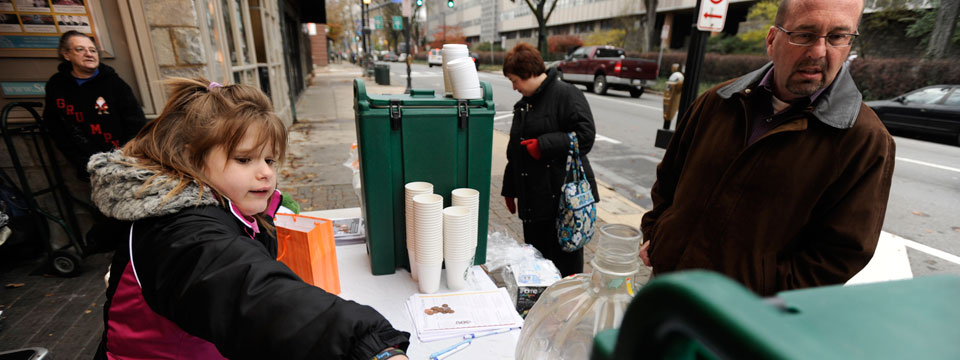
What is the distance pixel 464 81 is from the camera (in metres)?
1.87

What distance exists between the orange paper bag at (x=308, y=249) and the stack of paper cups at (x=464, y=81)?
774 millimetres

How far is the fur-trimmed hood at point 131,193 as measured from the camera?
1.04 m

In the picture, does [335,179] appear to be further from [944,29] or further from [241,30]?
[944,29]

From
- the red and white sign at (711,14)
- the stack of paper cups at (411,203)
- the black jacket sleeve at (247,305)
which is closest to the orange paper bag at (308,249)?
the stack of paper cups at (411,203)

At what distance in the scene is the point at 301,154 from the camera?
7211mm

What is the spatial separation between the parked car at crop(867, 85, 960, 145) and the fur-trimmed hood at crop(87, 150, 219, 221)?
1209 centimetres

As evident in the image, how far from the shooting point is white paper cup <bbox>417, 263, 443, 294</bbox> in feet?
5.67

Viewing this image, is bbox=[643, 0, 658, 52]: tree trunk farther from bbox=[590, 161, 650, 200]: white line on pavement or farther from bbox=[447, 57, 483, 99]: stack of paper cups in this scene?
bbox=[447, 57, 483, 99]: stack of paper cups

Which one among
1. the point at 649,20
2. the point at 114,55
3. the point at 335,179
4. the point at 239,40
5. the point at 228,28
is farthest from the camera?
the point at 649,20

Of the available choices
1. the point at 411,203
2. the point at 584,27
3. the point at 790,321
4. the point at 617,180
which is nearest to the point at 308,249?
the point at 411,203

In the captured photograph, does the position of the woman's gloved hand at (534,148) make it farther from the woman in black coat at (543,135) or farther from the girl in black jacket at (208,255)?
the girl in black jacket at (208,255)

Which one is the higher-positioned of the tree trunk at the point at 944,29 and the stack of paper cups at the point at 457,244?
the tree trunk at the point at 944,29

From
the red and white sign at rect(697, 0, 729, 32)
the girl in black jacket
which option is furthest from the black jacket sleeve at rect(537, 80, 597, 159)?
the red and white sign at rect(697, 0, 729, 32)

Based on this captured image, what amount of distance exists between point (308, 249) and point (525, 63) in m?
1.89
